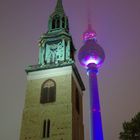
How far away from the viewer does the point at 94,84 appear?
4331 cm

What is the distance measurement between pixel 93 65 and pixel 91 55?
5.03 ft

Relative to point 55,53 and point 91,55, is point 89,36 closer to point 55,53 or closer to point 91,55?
point 91,55

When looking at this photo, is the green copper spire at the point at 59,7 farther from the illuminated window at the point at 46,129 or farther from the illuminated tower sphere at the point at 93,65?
the illuminated window at the point at 46,129

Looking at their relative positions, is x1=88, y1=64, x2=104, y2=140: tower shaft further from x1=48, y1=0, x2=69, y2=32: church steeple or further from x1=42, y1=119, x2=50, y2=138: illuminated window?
x1=48, y1=0, x2=69, y2=32: church steeple

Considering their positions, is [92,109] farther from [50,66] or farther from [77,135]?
[50,66]

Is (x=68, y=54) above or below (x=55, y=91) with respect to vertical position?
above

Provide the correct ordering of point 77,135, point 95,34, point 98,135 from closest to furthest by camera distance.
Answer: point 98,135 → point 77,135 → point 95,34

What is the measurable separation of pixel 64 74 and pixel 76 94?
364cm

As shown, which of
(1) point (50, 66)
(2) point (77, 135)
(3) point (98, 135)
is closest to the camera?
(3) point (98, 135)

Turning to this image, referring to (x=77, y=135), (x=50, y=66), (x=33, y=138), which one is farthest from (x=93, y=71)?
(x=33, y=138)

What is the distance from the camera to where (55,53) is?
48.1m

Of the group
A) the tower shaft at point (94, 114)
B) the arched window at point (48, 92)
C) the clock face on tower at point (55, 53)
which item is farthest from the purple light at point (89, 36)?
the arched window at point (48, 92)

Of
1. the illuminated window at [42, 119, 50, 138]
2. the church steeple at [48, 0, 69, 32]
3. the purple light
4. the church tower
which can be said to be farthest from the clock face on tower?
the illuminated window at [42, 119, 50, 138]

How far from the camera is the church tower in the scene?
40.3 meters
